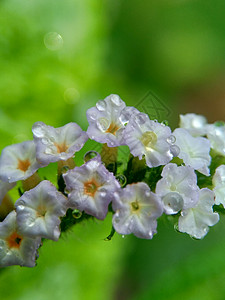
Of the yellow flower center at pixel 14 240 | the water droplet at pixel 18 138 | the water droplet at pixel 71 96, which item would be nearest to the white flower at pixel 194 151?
the yellow flower center at pixel 14 240

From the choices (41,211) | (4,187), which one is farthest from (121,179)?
(4,187)

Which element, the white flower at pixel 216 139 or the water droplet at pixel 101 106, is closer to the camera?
the water droplet at pixel 101 106

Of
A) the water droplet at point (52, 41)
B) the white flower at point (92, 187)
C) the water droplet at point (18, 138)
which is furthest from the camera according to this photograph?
the water droplet at point (52, 41)

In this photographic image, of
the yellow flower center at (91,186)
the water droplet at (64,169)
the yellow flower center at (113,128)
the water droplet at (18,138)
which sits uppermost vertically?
the yellow flower center at (113,128)

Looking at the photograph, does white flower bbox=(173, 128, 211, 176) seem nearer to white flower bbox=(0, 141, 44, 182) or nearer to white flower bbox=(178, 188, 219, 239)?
white flower bbox=(178, 188, 219, 239)

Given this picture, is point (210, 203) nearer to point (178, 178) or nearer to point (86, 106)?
point (178, 178)

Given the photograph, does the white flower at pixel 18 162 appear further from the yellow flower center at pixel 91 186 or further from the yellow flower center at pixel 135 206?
the yellow flower center at pixel 135 206

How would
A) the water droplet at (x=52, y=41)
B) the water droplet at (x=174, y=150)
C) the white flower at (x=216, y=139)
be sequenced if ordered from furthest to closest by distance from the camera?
1. the water droplet at (x=52, y=41)
2. the white flower at (x=216, y=139)
3. the water droplet at (x=174, y=150)
